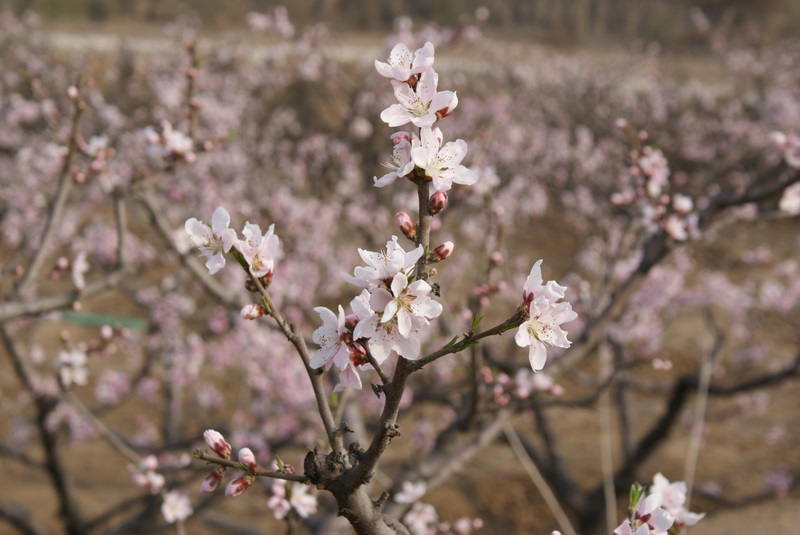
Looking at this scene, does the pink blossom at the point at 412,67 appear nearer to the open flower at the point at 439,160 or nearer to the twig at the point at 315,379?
the open flower at the point at 439,160

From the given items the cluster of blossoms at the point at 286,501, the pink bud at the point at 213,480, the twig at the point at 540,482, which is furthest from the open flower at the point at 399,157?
the twig at the point at 540,482

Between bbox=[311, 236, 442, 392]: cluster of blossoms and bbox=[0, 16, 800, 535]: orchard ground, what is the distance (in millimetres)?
4863

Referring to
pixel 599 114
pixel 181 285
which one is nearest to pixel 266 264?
pixel 181 285

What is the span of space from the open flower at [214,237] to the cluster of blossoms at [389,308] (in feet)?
0.74

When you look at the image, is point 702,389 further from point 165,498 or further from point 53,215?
point 53,215

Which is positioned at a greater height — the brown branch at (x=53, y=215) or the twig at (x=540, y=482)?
the brown branch at (x=53, y=215)

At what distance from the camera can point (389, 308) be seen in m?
0.93

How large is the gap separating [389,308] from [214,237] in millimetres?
459

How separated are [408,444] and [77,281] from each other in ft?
18.9

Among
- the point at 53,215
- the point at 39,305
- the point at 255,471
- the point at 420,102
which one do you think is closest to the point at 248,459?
the point at 255,471

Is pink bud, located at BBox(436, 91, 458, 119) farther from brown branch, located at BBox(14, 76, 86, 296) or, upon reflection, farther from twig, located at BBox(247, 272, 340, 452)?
brown branch, located at BBox(14, 76, 86, 296)

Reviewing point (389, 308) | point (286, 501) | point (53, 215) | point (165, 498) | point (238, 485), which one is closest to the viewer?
point (389, 308)

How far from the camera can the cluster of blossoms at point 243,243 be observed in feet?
3.61

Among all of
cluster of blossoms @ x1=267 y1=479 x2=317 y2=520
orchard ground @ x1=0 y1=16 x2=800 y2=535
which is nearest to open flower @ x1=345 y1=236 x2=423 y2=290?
cluster of blossoms @ x1=267 y1=479 x2=317 y2=520
